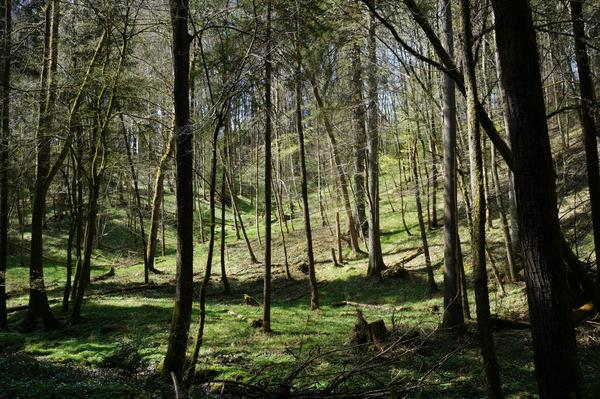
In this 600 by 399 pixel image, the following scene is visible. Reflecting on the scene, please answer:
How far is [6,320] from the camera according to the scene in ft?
41.7

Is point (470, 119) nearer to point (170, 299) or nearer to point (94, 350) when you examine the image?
point (94, 350)

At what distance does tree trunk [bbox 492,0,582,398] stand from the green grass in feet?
2.93

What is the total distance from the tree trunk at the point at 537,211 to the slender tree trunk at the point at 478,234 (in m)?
0.72

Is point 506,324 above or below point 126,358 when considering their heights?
above

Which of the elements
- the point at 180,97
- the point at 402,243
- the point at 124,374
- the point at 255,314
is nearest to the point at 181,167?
the point at 180,97

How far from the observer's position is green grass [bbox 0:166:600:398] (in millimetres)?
6406

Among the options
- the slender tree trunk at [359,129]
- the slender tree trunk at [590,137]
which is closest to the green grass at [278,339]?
the slender tree trunk at [590,137]

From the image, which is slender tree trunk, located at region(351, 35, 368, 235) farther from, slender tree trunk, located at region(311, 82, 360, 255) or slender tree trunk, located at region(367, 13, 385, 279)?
slender tree trunk, located at region(311, 82, 360, 255)

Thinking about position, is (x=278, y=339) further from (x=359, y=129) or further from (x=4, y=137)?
(x=359, y=129)

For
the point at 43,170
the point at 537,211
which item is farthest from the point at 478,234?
the point at 43,170

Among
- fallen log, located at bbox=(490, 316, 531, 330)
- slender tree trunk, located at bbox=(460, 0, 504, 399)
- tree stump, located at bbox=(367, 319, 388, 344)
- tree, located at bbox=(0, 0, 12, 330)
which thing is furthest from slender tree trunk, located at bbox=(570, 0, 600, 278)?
tree, located at bbox=(0, 0, 12, 330)

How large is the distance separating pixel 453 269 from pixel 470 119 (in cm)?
540

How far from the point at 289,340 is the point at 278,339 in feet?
0.99

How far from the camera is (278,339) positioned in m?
10.5
